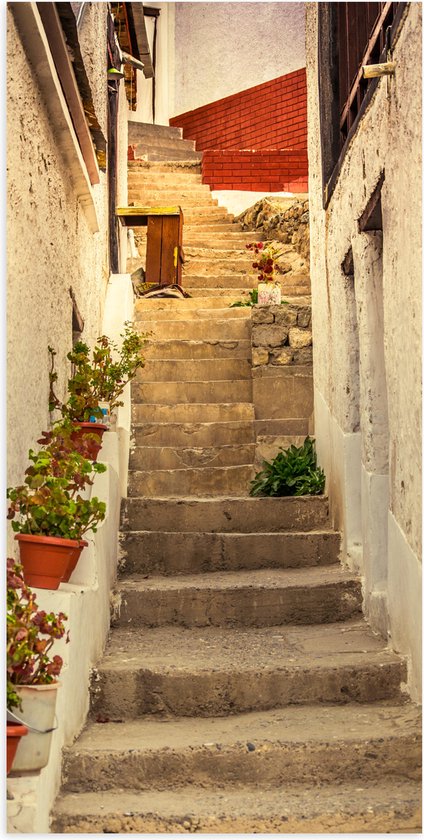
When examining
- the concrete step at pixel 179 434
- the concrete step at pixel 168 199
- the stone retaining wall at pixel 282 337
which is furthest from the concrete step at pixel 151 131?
the concrete step at pixel 179 434

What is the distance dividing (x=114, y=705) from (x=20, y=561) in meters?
1.03

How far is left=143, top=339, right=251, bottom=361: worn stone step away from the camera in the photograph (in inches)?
329

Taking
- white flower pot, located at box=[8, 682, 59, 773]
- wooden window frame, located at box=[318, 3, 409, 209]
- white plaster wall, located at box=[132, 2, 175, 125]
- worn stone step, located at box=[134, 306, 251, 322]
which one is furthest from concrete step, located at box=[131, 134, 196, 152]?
white flower pot, located at box=[8, 682, 59, 773]

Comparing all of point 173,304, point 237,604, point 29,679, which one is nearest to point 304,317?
point 173,304

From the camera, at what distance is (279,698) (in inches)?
178

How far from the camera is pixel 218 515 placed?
638cm

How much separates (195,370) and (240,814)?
4.97 meters

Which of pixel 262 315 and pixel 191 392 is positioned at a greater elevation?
pixel 262 315

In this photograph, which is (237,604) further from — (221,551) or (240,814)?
(240,814)

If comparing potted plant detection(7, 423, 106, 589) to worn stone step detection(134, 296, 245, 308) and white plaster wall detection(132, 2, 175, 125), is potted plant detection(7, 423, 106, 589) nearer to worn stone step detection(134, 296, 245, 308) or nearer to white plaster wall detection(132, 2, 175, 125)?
worn stone step detection(134, 296, 245, 308)

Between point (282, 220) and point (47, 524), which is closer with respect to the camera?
point (47, 524)

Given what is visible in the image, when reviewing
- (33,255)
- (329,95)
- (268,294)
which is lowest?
(33,255)

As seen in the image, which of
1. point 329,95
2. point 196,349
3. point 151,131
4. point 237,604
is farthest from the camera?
point 151,131

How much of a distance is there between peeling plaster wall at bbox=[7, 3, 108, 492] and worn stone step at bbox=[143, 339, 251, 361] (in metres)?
2.09
